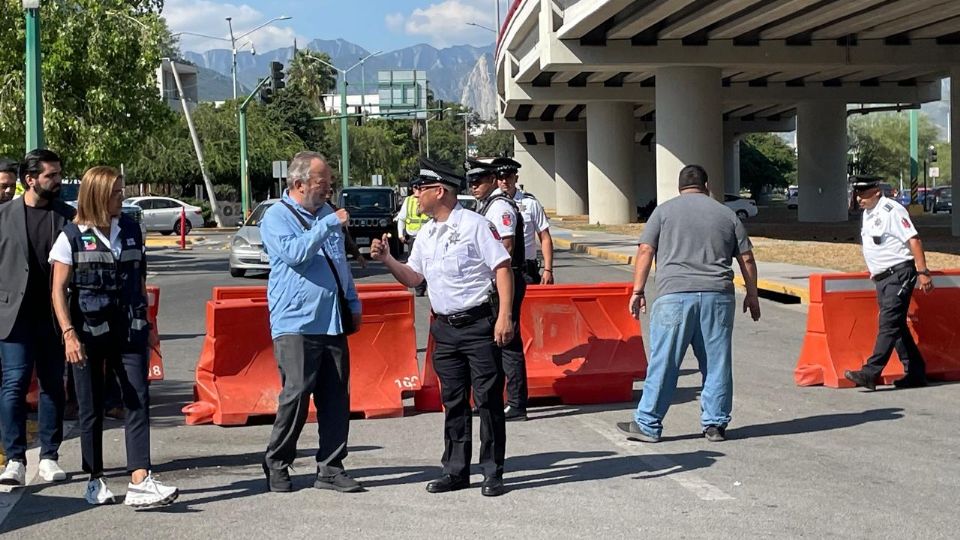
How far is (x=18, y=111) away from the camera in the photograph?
27.2 meters

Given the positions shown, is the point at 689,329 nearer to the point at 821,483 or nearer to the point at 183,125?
the point at 821,483

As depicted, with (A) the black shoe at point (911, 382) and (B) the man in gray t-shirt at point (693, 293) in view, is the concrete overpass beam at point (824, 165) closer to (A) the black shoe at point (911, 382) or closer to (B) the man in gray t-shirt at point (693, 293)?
(A) the black shoe at point (911, 382)

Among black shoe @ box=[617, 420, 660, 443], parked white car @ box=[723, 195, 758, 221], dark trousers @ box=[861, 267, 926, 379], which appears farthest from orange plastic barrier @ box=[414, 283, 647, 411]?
parked white car @ box=[723, 195, 758, 221]

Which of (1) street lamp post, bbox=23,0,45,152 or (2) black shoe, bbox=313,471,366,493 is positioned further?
(1) street lamp post, bbox=23,0,45,152

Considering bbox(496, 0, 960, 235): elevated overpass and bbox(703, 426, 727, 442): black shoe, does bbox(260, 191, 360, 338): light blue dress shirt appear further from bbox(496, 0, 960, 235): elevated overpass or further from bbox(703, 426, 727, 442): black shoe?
bbox(496, 0, 960, 235): elevated overpass

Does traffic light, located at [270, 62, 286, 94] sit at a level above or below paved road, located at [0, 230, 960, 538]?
above

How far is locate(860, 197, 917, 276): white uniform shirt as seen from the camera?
10.3 meters

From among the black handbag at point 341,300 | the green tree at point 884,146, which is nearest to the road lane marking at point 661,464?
the black handbag at point 341,300

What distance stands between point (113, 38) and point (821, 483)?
79.8 ft

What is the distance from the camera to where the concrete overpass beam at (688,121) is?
37438mm

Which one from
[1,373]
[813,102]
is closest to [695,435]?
[1,373]

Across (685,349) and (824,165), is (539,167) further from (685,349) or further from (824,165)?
(685,349)

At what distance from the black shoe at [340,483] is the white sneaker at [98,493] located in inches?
44.4

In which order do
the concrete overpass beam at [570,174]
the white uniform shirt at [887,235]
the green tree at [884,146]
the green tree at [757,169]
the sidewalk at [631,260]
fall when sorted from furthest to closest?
the green tree at [884,146] < the green tree at [757,169] < the concrete overpass beam at [570,174] < the sidewalk at [631,260] < the white uniform shirt at [887,235]
